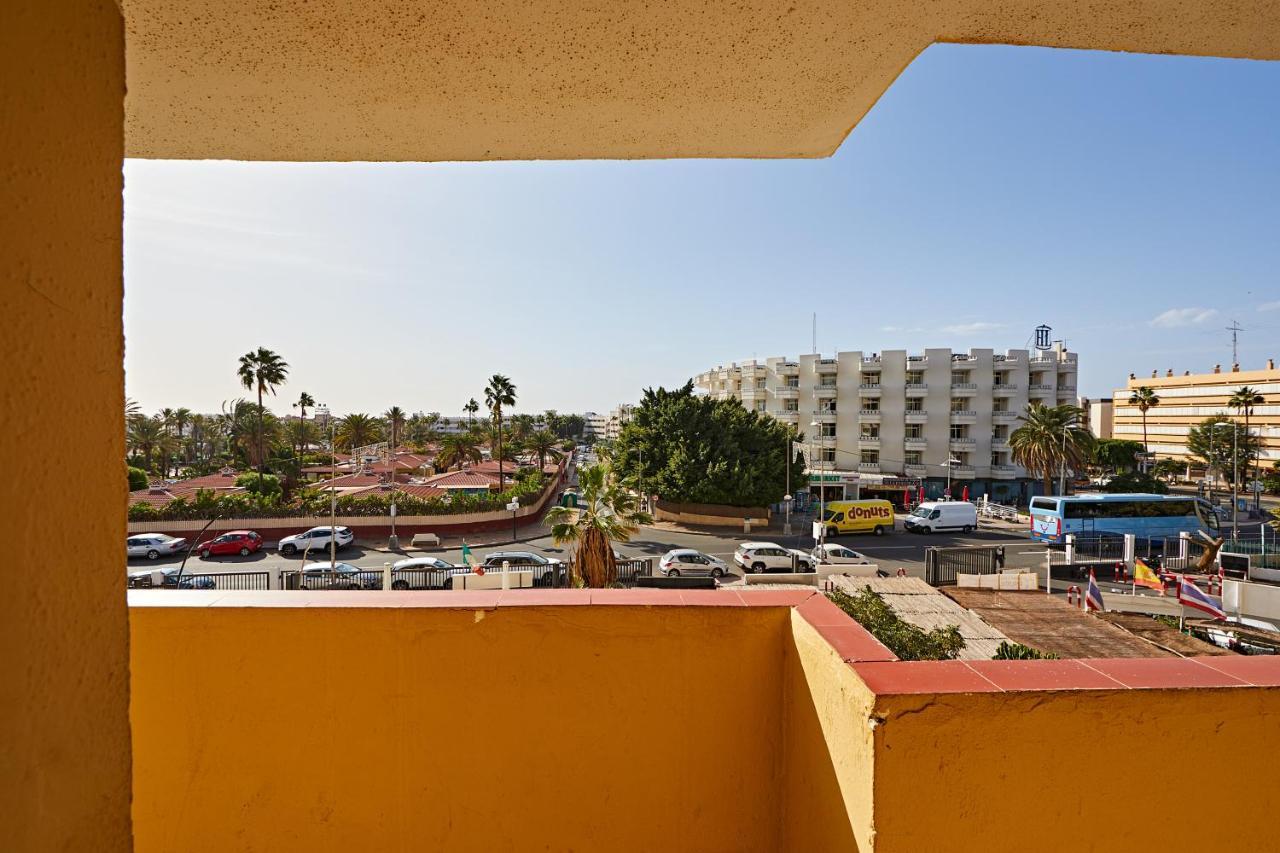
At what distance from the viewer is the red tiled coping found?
5.21 ft

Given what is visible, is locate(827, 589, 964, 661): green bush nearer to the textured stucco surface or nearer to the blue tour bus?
the textured stucco surface

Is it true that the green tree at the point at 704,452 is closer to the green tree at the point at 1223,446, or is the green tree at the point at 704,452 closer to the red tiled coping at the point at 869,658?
the red tiled coping at the point at 869,658

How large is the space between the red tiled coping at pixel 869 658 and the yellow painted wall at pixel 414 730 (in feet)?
0.20

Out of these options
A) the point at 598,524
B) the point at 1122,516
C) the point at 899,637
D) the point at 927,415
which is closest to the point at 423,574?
the point at 598,524

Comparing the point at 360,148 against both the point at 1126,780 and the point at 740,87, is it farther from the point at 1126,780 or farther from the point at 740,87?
the point at 1126,780

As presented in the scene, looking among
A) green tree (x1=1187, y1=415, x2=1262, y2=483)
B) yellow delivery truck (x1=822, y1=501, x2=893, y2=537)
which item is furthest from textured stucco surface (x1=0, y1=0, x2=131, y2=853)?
green tree (x1=1187, y1=415, x2=1262, y2=483)

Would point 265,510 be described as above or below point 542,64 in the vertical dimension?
below

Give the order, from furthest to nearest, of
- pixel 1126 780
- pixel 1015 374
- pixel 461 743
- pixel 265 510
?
pixel 1015 374, pixel 265 510, pixel 461 743, pixel 1126 780

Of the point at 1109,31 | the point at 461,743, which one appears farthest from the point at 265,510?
the point at 1109,31

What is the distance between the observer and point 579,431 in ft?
453

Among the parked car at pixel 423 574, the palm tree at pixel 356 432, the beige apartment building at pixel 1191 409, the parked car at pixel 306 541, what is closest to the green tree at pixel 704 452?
the parked car at pixel 306 541

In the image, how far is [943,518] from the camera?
29547 millimetres

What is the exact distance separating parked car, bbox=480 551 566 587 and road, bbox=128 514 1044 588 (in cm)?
211

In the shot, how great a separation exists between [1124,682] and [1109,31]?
159 centimetres
